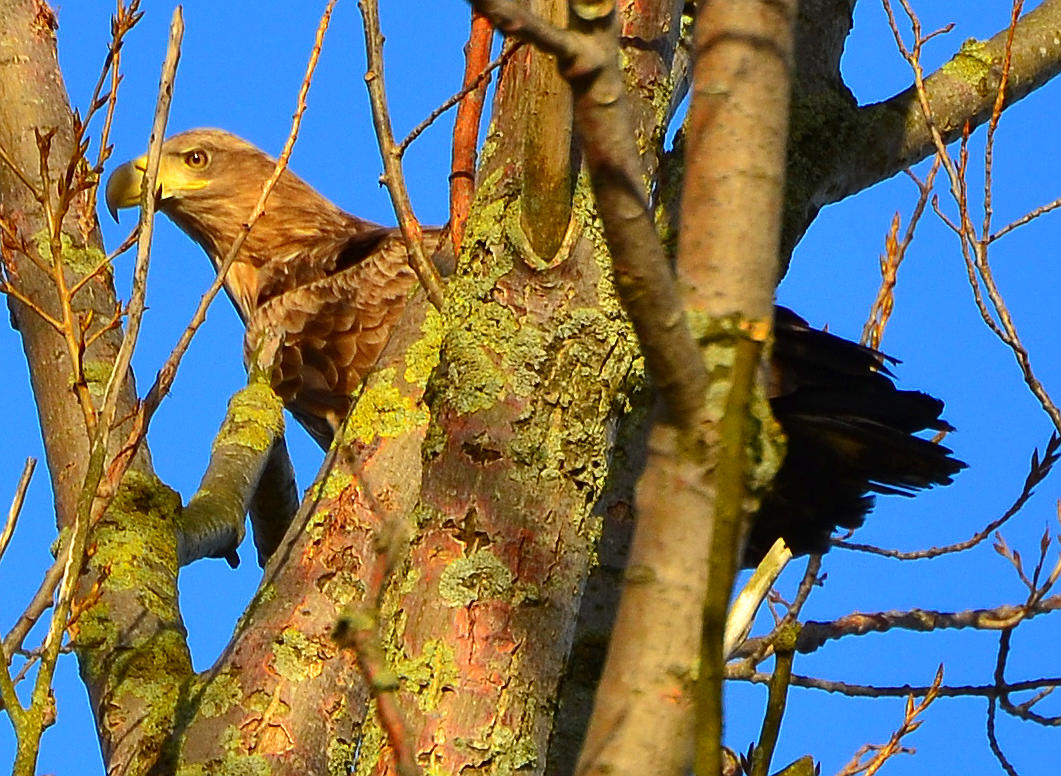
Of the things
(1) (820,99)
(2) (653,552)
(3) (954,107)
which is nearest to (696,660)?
(2) (653,552)

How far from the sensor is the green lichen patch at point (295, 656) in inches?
110

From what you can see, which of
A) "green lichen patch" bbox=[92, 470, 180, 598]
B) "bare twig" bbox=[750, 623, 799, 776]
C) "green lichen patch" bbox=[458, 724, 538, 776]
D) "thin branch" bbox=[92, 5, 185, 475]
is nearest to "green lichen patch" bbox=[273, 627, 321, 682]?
"green lichen patch" bbox=[92, 470, 180, 598]

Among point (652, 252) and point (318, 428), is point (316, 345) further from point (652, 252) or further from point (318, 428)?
point (652, 252)

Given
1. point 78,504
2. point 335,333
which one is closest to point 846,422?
point 335,333

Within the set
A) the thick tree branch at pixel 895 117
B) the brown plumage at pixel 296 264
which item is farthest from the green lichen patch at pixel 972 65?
the brown plumage at pixel 296 264

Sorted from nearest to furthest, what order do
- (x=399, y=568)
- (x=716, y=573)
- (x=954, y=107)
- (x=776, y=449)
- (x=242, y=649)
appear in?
(x=716, y=573)
(x=776, y=449)
(x=399, y=568)
(x=242, y=649)
(x=954, y=107)

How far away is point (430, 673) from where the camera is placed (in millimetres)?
1967

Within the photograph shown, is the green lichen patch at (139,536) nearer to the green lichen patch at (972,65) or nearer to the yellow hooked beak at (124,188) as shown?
the green lichen patch at (972,65)

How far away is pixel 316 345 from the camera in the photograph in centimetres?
523

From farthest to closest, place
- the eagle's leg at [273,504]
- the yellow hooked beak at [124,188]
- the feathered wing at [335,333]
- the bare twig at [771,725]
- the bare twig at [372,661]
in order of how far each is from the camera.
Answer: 1. the yellow hooked beak at [124,188]
2. the feathered wing at [335,333]
3. the eagle's leg at [273,504]
4. the bare twig at [771,725]
5. the bare twig at [372,661]

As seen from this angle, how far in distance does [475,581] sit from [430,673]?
14 cm

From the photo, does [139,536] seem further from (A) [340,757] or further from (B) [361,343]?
(B) [361,343]

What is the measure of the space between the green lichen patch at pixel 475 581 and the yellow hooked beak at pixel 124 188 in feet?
12.7

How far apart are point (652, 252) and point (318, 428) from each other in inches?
161
